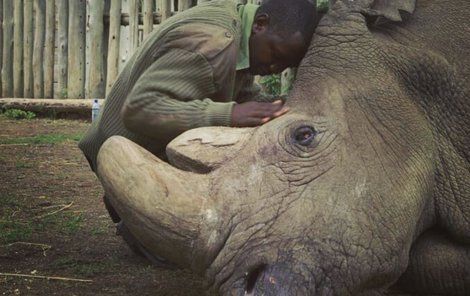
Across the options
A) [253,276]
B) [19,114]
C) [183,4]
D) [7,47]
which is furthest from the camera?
[7,47]

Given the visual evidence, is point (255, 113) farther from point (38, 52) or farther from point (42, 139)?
point (38, 52)

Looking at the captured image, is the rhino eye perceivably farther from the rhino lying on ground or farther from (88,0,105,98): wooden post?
(88,0,105,98): wooden post

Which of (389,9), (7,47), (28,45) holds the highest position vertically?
(389,9)

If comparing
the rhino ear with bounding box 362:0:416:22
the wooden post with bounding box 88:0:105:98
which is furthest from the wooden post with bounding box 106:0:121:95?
the rhino ear with bounding box 362:0:416:22

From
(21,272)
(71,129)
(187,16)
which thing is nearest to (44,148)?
(71,129)

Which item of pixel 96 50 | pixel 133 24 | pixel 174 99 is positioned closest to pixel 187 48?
pixel 174 99

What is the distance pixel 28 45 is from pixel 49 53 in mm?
431

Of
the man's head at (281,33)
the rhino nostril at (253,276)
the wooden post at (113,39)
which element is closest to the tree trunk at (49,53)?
the wooden post at (113,39)

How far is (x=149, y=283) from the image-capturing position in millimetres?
3551

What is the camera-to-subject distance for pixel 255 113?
2.99 m

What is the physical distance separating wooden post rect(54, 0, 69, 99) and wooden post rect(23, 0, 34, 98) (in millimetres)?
547

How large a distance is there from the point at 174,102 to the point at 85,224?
5.72ft

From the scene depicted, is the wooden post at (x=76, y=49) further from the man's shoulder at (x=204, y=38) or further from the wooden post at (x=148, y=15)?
the man's shoulder at (x=204, y=38)

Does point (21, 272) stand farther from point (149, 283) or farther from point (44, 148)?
point (44, 148)
